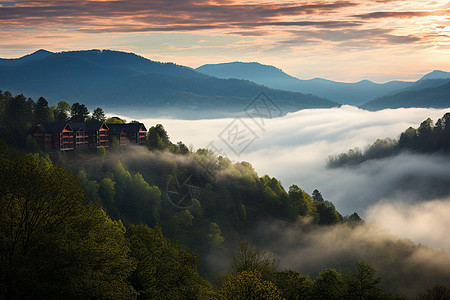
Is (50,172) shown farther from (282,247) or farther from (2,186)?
(282,247)

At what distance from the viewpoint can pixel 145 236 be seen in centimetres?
3959

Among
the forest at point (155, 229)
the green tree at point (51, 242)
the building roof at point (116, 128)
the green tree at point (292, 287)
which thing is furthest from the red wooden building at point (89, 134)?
the green tree at point (51, 242)

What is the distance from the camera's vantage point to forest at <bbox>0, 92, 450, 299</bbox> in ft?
82.9

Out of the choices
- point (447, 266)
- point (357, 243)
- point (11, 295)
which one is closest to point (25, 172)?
point (11, 295)

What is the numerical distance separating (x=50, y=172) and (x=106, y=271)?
24.9 ft

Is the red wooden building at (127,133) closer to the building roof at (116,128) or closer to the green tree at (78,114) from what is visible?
the building roof at (116,128)

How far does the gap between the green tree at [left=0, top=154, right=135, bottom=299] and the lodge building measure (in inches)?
3131

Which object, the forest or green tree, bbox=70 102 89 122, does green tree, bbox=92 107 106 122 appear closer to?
the forest

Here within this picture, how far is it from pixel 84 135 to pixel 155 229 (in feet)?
233

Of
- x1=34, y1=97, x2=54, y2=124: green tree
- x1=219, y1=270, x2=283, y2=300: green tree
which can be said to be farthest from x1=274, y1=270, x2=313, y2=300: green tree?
x1=34, y1=97, x2=54, y2=124: green tree

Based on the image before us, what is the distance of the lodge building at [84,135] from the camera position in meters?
103

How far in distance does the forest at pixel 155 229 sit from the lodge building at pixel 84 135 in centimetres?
286

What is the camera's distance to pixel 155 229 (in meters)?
45.2

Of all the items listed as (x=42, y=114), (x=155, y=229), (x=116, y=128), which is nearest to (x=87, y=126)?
(x=116, y=128)
